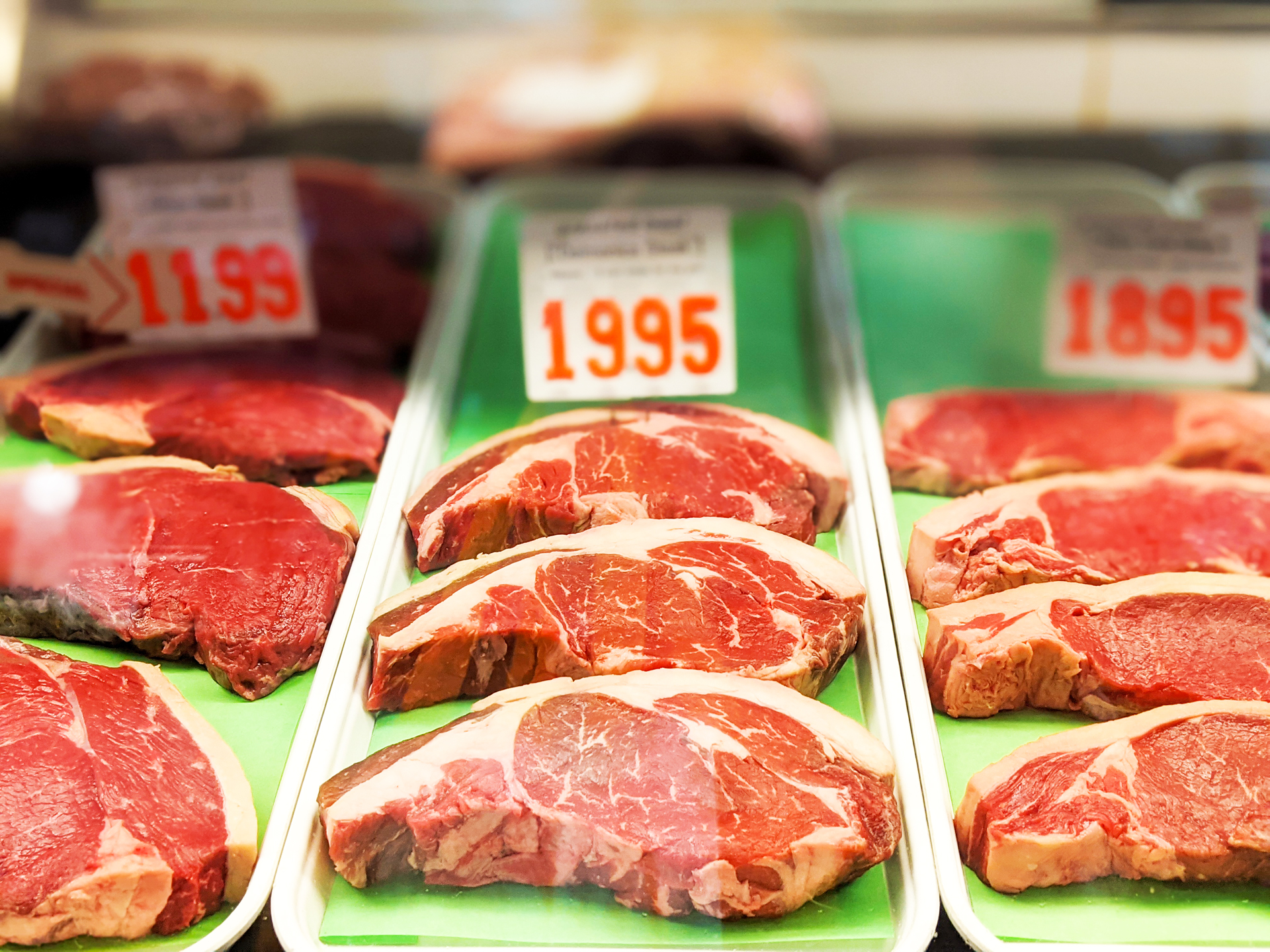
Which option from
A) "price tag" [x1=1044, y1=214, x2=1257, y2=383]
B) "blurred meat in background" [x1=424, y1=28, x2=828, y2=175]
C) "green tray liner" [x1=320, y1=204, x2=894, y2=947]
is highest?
"blurred meat in background" [x1=424, y1=28, x2=828, y2=175]

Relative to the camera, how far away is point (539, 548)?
6.01ft

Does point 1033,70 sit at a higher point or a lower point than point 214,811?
higher

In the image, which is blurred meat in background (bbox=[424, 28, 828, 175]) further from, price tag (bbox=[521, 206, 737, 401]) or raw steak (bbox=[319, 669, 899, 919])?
raw steak (bbox=[319, 669, 899, 919])

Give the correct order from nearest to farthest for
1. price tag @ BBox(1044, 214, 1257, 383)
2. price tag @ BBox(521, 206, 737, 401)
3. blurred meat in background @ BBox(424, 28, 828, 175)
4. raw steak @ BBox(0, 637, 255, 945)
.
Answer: raw steak @ BBox(0, 637, 255, 945)
price tag @ BBox(521, 206, 737, 401)
price tag @ BBox(1044, 214, 1257, 383)
blurred meat in background @ BBox(424, 28, 828, 175)

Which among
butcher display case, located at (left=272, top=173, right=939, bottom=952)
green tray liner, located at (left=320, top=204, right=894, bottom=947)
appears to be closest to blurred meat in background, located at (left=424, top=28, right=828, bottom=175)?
butcher display case, located at (left=272, top=173, right=939, bottom=952)

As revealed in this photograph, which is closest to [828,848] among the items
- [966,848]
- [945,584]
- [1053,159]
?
[966,848]

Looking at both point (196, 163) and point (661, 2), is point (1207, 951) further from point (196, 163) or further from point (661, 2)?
point (196, 163)

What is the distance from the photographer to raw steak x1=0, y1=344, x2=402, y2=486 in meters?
2.11

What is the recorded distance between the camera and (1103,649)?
1.70 m

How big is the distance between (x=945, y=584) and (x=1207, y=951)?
657 millimetres

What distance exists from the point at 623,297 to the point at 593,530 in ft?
1.57

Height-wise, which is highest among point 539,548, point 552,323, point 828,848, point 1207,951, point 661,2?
point 661,2

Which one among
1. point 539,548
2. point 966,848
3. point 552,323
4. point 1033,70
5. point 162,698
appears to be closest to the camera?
point 966,848

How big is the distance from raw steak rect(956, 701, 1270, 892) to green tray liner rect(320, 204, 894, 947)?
0.18m
